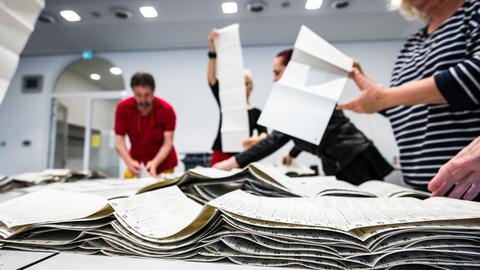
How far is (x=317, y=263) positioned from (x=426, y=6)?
2.66ft

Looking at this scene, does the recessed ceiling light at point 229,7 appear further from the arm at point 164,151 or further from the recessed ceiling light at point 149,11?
the arm at point 164,151

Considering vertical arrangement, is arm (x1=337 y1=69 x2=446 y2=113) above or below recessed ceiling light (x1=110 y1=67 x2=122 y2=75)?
below

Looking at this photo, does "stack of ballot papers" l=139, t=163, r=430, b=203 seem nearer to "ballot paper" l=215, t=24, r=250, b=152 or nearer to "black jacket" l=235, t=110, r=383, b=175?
"black jacket" l=235, t=110, r=383, b=175

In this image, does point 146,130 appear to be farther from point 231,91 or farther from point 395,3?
point 395,3

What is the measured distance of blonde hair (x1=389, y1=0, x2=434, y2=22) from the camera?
804mm

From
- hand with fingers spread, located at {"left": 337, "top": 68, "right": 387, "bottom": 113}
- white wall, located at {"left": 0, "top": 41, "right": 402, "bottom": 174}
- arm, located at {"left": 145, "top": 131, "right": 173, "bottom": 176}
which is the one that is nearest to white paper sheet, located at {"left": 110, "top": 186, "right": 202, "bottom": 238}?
hand with fingers spread, located at {"left": 337, "top": 68, "right": 387, "bottom": 113}

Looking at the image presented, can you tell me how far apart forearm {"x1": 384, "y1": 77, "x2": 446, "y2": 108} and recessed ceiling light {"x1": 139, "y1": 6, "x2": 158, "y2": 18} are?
54 cm

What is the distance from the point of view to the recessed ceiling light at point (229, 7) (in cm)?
56

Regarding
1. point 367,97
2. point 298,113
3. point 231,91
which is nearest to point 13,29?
point 298,113

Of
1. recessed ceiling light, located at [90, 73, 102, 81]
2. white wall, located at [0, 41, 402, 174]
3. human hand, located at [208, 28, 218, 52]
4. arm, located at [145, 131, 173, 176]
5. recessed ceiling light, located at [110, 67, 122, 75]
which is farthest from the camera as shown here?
recessed ceiling light, located at [90, 73, 102, 81]

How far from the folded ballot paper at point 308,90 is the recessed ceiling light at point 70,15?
441 millimetres

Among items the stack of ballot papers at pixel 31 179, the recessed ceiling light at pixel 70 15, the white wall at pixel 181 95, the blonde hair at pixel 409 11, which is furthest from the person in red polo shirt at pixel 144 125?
the white wall at pixel 181 95

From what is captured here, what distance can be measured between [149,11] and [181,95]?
3161 millimetres

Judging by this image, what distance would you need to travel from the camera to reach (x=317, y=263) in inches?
9.4
